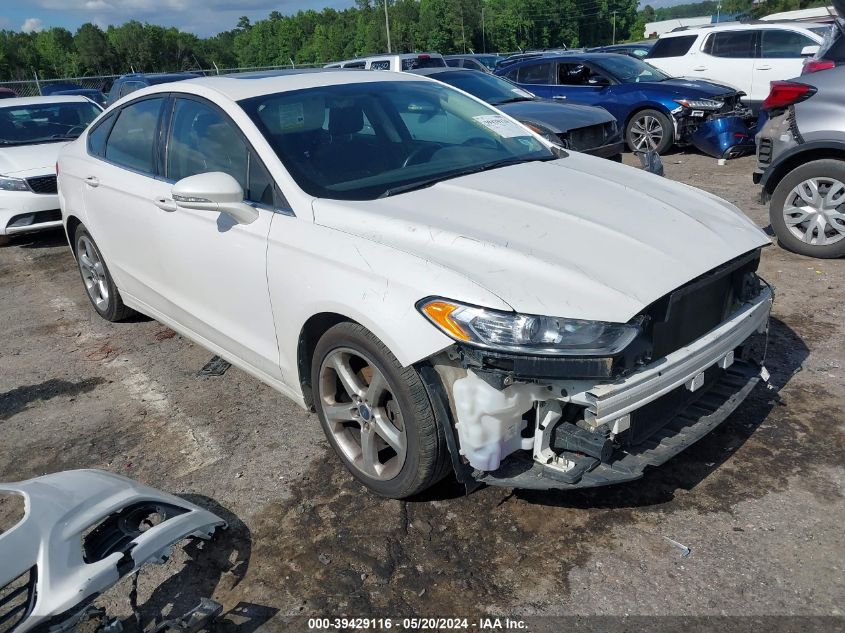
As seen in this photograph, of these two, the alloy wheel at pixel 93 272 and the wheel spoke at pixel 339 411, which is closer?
the wheel spoke at pixel 339 411

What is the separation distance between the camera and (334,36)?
93812 mm

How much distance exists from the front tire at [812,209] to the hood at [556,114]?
311cm

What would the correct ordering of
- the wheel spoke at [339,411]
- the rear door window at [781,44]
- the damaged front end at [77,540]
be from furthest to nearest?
the rear door window at [781,44], the wheel spoke at [339,411], the damaged front end at [77,540]

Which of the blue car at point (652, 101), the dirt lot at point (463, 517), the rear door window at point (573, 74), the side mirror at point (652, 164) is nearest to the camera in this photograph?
the dirt lot at point (463, 517)

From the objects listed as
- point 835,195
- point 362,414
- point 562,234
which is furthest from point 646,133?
point 362,414

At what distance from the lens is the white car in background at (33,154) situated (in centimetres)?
772

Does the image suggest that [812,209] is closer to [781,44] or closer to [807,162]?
[807,162]

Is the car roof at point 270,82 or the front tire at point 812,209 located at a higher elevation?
the car roof at point 270,82

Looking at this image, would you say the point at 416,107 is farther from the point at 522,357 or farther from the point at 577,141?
the point at 577,141

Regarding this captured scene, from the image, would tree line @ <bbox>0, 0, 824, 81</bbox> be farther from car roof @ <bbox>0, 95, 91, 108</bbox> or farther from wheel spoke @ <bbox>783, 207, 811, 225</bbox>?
Answer: wheel spoke @ <bbox>783, 207, 811, 225</bbox>

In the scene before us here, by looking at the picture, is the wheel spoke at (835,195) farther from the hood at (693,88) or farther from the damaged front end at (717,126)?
the hood at (693,88)

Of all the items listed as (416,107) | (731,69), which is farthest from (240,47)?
(416,107)

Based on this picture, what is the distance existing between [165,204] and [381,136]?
48.9 inches

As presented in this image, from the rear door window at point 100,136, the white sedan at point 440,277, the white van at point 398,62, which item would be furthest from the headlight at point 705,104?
the rear door window at point 100,136
